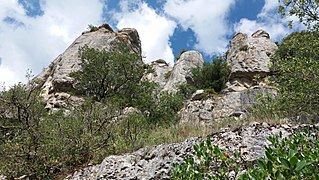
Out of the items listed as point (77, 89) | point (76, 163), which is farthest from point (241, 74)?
point (76, 163)

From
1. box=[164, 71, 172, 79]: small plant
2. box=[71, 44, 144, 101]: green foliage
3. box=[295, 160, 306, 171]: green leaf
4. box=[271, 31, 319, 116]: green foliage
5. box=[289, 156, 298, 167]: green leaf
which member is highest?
box=[164, 71, 172, 79]: small plant

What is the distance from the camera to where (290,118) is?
30.5 ft

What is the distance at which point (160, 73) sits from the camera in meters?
39.6

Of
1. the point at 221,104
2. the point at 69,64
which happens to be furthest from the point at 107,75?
the point at 221,104

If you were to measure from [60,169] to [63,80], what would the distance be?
1983cm

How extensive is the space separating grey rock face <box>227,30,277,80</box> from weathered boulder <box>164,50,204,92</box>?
4114 millimetres

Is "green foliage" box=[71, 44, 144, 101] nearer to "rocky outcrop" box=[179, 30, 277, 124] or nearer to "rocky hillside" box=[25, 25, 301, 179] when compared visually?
"rocky hillside" box=[25, 25, 301, 179]

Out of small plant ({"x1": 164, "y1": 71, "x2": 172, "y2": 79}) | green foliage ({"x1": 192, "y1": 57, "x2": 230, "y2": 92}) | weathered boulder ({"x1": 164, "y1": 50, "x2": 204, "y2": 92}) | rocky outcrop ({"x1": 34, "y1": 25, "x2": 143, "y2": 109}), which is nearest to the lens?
rocky outcrop ({"x1": 34, "y1": 25, "x2": 143, "y2": 109})

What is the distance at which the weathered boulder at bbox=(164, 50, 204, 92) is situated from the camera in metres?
32.1

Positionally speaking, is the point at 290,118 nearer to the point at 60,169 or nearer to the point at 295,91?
the point at 295,91

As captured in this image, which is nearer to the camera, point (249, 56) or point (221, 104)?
point (221, 104)

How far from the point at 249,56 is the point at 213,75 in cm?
341

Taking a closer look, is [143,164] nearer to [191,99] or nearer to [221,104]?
[221,104]

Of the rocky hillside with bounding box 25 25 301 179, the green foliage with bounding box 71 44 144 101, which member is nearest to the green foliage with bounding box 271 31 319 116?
the rocky hillside with bounding box 25 25 301 179
